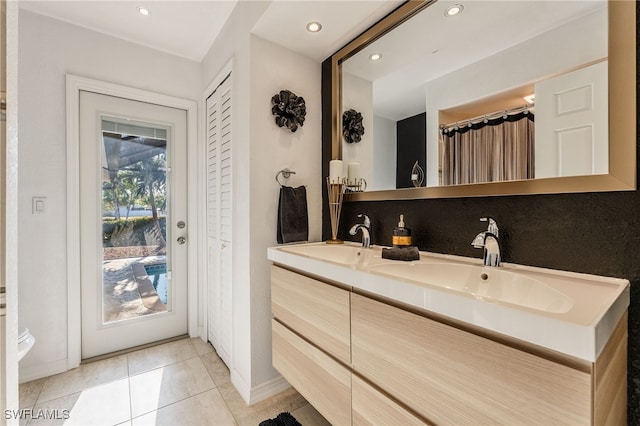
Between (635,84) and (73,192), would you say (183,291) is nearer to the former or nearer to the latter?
(73,192)

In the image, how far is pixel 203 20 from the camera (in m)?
1.95

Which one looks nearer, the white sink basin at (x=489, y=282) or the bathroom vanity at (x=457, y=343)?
the bathroom vanity at (x=457, y=343)

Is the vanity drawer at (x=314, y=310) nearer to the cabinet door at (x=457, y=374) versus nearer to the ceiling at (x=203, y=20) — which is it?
the cabinet door at (x=457, y=374)

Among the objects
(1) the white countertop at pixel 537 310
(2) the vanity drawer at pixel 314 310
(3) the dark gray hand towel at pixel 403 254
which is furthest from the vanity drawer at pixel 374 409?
(3) the dark gray hand towel at pixel 403 254

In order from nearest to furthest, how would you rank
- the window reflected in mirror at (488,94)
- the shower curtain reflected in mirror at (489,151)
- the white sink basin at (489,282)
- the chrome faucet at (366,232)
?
the white sink basin at (489,282), the window reflected in mirror at (488,94), the shower curtain reflected in mirror at (489,151), the chrome faucet at (366,232)

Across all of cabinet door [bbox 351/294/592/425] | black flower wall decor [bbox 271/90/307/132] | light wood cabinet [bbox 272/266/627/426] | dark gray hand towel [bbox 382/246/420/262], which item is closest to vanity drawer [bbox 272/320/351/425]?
light wood cabinet [bbox 272/266/627/426]

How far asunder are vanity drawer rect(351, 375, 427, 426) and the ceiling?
1.72 metres

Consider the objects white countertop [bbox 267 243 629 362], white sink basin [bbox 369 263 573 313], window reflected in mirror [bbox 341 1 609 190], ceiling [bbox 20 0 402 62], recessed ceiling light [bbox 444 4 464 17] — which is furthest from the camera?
ceiling [bbox 20 0 402 62]

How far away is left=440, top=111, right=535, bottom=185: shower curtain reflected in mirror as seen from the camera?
1.04 m

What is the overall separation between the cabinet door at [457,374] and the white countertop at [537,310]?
5 centimetres

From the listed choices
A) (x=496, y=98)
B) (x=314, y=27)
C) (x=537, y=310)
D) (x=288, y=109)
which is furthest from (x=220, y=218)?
(x=537, y=310)

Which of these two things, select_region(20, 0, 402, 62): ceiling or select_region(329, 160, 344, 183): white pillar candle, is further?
select_region(329, 160, 344, 183): white pillar candle

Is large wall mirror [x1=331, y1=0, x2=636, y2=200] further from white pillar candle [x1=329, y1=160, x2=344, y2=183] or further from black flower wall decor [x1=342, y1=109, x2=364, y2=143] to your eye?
white pillar candle [x1=329, y1=160, x2=344, y2=183]

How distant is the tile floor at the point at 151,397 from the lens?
1519 millimetres
